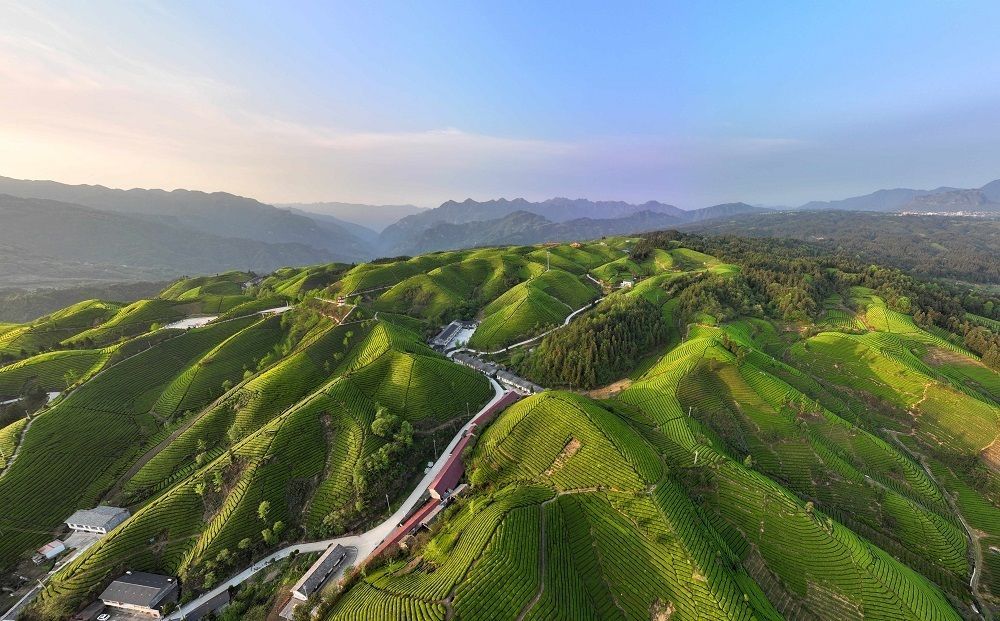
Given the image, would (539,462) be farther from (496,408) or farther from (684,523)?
(496,408)

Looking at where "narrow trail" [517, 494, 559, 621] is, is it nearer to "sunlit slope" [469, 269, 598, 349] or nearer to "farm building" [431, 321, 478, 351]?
"sunlit slope" [469, 269, 598, 349]

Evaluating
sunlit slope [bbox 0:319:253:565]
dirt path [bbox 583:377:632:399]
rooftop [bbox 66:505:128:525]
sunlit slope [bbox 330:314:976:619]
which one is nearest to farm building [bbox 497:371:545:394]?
dirt path [bbox 583:377:632:399]

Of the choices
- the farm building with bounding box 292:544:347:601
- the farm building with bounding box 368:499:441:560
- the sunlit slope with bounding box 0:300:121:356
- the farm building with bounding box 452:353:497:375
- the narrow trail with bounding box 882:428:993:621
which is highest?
the sunlit slope with bounding box 0:300:121:356

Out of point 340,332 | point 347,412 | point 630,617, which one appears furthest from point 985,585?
point 340,332

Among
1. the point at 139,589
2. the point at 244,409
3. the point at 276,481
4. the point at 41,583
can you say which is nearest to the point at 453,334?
the point at 244,409

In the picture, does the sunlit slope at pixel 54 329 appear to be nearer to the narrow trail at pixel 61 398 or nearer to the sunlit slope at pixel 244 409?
the narrow trail at pixel 61 398

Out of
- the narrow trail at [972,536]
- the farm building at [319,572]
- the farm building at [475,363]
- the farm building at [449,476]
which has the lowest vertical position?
the narrow trail at [972,536]

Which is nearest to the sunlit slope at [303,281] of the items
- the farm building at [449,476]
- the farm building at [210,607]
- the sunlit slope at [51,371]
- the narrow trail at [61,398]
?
the narrow trail at [61,398]
